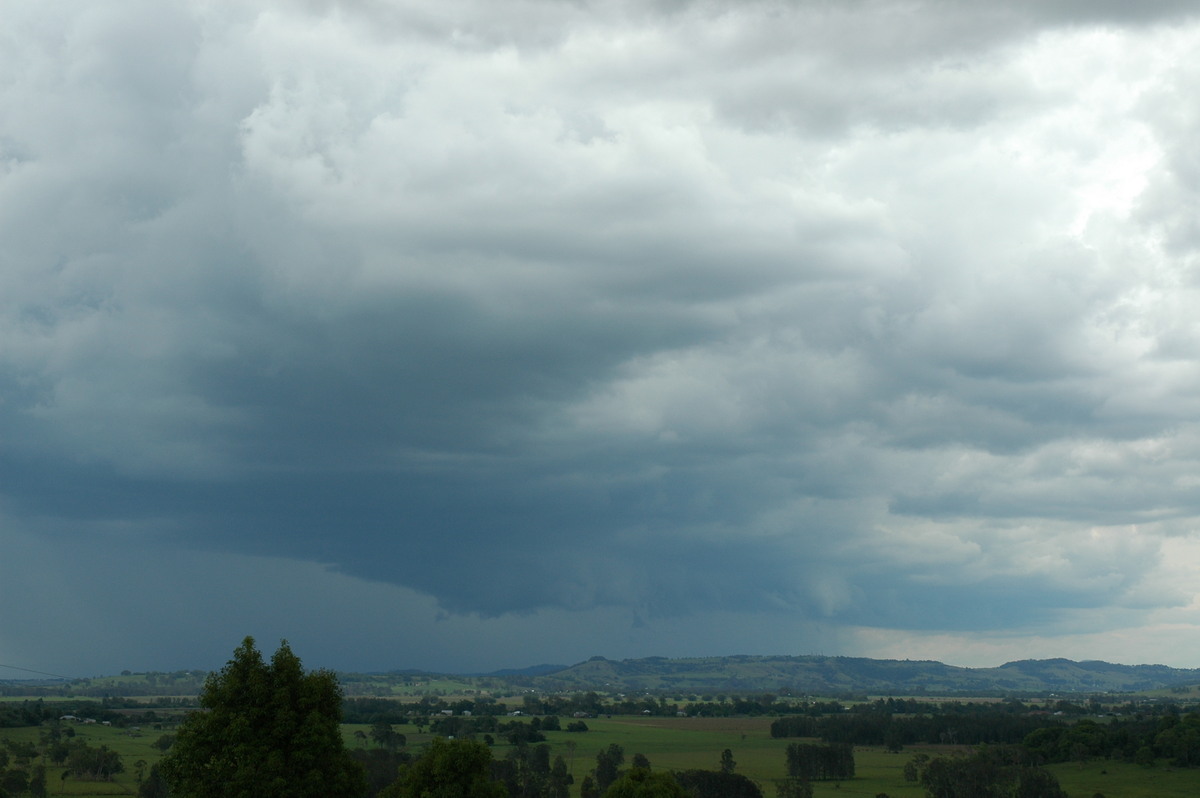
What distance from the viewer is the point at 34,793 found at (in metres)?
160

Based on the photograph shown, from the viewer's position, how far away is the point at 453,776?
6669 cm

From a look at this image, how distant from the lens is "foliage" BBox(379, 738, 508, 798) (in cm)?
6619

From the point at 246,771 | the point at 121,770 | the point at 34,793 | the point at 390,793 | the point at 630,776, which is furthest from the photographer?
the point at 121,770

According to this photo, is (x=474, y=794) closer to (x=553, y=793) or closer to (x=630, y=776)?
(x=630, y=776)

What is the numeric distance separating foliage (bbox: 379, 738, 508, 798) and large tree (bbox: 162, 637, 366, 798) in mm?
12246

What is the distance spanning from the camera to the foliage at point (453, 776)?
217ft

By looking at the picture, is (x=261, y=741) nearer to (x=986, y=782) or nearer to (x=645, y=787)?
(x=645, y=787)

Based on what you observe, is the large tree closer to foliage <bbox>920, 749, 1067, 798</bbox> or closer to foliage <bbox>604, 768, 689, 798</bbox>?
foliage <bbox>604, 768, 689, 798</bbox>

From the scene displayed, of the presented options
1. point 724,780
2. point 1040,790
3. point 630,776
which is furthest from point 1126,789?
point 630,776

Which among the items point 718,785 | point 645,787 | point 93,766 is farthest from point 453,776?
point 93,766

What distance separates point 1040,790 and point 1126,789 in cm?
2968

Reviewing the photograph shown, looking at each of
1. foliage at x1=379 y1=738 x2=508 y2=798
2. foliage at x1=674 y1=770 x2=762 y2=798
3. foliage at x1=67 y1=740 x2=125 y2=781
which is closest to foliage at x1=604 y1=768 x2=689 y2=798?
foliage at x1=379 y1=738 x2=508 y2=798

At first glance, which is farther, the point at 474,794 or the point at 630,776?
the point at 630,776

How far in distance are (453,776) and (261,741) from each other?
1746cm
